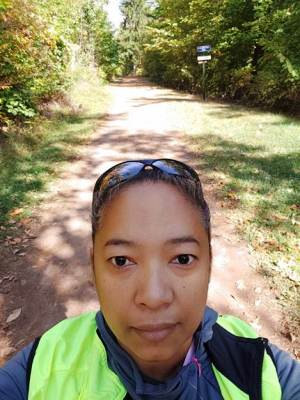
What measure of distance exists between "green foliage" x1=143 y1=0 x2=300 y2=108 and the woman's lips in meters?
11.0

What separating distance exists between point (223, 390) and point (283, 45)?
39.2 ft


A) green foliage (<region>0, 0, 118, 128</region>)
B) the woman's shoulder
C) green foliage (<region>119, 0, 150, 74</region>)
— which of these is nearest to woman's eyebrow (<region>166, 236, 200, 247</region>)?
the woman's shoulder

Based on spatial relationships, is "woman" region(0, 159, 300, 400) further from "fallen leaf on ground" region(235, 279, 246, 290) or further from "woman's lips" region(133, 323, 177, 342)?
"fallen leaf on ground" region(235, 279, 246, 290)

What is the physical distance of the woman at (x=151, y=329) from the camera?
1.08 metres

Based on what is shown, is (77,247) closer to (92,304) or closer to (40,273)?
(40,273)

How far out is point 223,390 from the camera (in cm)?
119

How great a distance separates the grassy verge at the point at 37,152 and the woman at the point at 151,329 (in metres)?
3.64

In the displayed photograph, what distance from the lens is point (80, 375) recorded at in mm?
1209

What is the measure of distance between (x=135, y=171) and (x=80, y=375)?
71 centimetres

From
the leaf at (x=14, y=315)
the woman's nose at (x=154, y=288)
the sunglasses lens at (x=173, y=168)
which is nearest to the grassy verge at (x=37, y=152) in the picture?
the leaf at (x=14, y=315)

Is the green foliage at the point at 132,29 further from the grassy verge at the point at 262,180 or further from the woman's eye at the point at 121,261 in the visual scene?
the woman's eye at the point at 121,261

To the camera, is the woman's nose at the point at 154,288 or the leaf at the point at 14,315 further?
the leaf at the point at 14,315

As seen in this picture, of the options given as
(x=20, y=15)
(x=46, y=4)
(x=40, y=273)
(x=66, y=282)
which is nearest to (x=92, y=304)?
(x=66, y=282)

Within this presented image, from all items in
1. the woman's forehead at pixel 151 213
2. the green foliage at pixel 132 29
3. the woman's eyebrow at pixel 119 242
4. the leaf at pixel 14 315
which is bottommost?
the leaf at pixel 14 315
